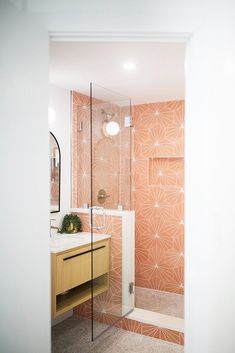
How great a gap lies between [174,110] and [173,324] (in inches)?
94.6

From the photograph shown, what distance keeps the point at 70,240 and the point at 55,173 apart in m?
0.73

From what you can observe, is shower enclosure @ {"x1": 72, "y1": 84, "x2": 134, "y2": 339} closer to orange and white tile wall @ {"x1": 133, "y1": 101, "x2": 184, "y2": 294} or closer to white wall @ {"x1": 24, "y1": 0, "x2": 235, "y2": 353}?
orange and white tile wall @ {"x1": 133, "y1": 101, "x2": 184, "y2": 294}

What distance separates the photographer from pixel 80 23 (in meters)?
1.33

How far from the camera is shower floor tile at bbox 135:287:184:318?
3.17 meters

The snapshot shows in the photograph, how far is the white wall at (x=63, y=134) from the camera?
10.3ft

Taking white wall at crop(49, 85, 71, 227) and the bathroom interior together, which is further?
white wall at crop(49, 85, 71, 227)

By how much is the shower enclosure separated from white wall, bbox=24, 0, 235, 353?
1262 millimetres
